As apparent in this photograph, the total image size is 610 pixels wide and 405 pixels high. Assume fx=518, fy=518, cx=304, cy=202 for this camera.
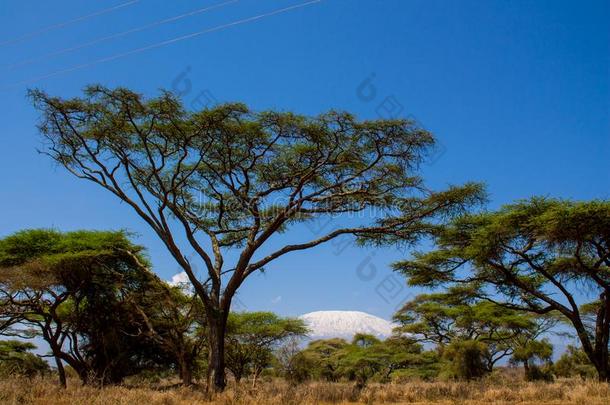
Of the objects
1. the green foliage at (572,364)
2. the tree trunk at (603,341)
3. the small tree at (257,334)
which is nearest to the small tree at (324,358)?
the small tree at (257,334)

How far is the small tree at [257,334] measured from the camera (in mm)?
31453

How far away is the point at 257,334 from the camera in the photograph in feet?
104

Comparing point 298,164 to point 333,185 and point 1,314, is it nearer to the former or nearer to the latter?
point 333,185

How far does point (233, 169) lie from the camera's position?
16.4 m

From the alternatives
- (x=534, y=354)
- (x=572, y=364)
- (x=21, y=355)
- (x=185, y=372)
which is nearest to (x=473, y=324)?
(x=534, y=354)

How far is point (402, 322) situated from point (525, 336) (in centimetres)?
823

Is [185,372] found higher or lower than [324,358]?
lower

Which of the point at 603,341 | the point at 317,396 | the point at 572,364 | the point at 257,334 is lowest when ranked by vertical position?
the point at 317,396

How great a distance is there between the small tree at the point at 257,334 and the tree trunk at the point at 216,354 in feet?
52.5

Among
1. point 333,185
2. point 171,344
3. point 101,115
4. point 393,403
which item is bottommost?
point 393,403

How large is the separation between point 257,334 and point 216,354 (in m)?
17.4

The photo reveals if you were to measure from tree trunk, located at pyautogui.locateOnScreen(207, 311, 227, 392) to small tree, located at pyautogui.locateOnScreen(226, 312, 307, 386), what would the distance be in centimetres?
1600

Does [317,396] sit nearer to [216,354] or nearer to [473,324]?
[216,354]

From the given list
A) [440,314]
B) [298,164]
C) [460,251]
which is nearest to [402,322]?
[440,314]
